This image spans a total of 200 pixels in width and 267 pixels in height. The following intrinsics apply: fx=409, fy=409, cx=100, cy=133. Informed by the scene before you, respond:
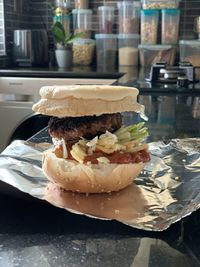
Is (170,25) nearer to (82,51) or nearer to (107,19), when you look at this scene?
(107,19)

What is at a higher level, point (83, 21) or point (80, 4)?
point (80, 4)

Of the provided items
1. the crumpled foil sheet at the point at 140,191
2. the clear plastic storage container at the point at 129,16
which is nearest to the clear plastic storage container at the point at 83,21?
the clear plastic storage container at the point at 129,16

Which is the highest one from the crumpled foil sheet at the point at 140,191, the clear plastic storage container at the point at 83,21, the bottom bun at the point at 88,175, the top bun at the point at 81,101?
the clear plastic storage container at the point at 83,21

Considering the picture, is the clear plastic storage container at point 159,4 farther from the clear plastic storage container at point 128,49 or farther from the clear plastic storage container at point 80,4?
the clear plastic storage container at point 80,4

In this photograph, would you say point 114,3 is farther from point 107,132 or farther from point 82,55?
point 107,132

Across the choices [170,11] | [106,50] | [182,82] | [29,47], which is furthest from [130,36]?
[182,82]

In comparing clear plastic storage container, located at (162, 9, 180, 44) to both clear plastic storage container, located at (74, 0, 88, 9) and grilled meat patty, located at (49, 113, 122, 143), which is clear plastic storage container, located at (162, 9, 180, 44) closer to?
clear plastic storage container, located at (74, 0, 88, 9)

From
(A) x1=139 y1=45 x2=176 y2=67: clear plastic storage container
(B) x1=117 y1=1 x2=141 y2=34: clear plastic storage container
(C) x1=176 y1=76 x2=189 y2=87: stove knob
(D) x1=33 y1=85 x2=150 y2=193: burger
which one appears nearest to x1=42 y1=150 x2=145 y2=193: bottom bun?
(D) x1=33 y1=85 x2=150 y2=193: burger
